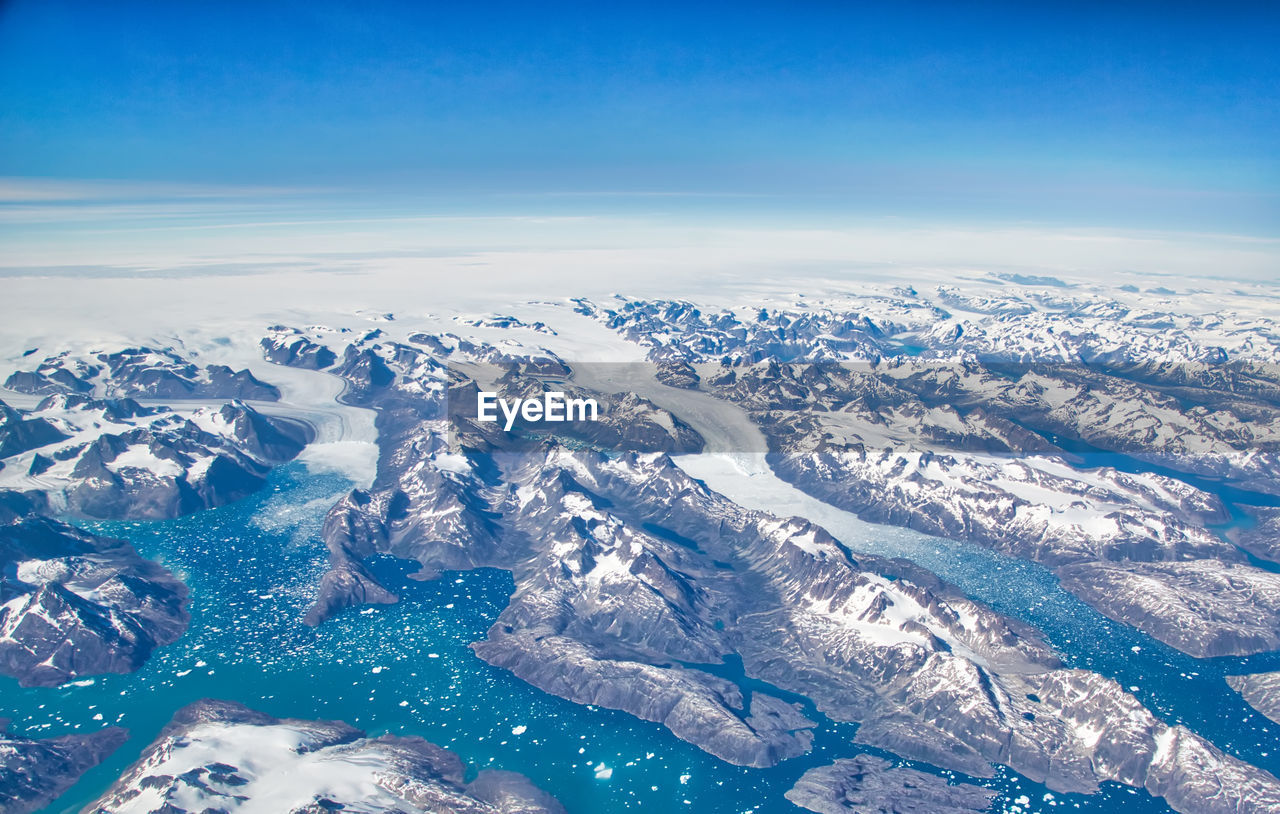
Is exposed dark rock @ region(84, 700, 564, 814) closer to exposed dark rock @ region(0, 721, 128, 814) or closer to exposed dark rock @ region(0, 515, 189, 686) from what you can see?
exposed dark rock @ region(0, 721, 128, 814)

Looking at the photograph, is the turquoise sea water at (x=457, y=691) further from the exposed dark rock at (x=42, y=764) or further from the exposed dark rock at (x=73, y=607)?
the exposed dark rock at (x=73, y=607)

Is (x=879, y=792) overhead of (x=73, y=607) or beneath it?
beneath

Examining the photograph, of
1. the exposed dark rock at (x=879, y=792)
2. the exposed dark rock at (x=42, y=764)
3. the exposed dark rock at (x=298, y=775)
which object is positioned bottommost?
the exposed dark rock at (x=879, y=792)

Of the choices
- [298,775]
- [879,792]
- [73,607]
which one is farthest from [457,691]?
[73,607]

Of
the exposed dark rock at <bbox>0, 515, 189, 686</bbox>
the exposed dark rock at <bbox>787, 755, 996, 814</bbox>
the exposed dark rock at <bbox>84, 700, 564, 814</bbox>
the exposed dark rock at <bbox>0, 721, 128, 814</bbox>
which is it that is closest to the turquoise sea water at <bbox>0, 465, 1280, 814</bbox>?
the exposed dark rock at <bbox>0, 721, 128, 814</bbox>

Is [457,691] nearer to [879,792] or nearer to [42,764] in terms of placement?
[42,764]

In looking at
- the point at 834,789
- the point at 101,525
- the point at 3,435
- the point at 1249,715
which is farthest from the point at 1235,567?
the point at 3,435

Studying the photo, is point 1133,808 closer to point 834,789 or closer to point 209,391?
point 834,789

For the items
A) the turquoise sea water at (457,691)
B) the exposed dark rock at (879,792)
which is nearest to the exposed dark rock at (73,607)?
the turquoise sea water at (457,691)
